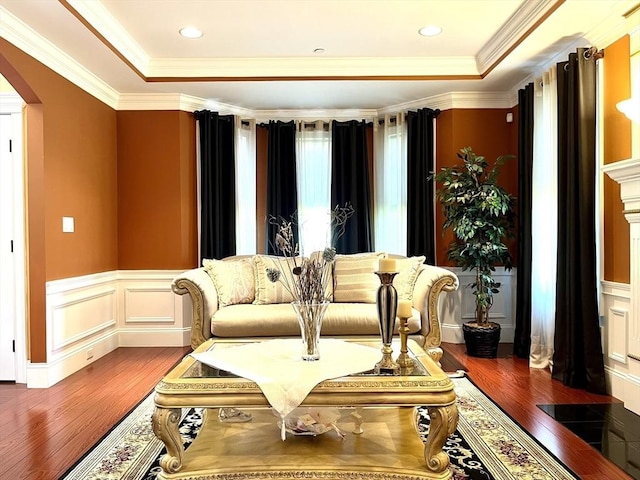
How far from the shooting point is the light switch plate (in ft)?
12.9

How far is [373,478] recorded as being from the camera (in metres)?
1.90

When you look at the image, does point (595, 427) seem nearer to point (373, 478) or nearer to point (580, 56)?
point (373, 478)

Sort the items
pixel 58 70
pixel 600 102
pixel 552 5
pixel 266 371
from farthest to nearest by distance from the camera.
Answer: pixel 58 70, pixel 600 102, pixel 552 5, pixel 266 371

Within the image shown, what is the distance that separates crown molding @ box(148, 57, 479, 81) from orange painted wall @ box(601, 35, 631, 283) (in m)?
1.37

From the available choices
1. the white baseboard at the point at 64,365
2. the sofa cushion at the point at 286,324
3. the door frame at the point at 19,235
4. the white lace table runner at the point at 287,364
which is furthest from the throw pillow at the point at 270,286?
the door frame at the point at 19,235

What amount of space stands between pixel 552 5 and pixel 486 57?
1111 mm

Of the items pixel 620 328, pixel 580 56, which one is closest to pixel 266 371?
pixel 620 328

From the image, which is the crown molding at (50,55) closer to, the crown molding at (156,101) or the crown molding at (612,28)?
the crown molding at (156,101)

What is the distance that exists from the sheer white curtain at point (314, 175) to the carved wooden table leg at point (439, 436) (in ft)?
11.6

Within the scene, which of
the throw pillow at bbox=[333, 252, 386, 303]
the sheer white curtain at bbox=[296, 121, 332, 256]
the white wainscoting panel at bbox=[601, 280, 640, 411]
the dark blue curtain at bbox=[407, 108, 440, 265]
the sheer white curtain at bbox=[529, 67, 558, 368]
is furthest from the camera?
the sheer white curtain at bbox=[296, 121, 332, 256]

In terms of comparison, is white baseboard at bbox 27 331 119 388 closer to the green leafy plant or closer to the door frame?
the door frame

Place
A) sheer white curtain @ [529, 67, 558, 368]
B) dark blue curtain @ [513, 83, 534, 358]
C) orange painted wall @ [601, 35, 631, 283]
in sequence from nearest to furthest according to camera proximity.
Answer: orange painted wall @ [601, 35, 631, 283], sheer white curtain @ [529, 67, 558, 368], dark blue curtain @ [513, 83, 534, 358]

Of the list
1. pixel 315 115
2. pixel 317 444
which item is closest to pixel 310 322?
pixel 317 444

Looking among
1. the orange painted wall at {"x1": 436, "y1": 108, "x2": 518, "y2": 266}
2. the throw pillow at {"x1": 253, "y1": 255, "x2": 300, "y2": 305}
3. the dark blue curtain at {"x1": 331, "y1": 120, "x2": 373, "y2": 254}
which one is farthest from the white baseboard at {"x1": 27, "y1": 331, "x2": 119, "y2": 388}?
the orange painted wall at {"x1": 436, "y1": 108, "x2": 518, "y2": 266}
